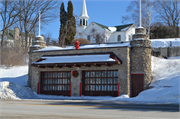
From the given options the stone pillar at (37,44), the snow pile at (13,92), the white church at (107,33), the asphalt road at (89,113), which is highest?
the white church at (107,33)

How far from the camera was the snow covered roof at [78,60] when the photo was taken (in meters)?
19.5

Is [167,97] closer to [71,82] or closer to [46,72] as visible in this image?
[71,82]

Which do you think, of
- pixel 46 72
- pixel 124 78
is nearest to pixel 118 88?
pixel 124 78

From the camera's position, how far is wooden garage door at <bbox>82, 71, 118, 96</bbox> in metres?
20.2

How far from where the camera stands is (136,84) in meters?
19.7

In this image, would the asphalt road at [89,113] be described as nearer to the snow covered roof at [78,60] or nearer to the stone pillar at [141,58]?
the stone pillar at [141,58]

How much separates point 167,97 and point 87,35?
40.8 meters

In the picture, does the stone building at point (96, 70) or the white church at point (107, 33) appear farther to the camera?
the white church at point (107, 33)

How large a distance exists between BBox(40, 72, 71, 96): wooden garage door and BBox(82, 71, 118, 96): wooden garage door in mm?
1821

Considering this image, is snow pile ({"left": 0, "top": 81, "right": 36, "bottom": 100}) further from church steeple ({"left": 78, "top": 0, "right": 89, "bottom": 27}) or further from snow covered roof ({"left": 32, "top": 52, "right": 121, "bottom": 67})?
church steeple ({"left": 78, "top": 0, "right": 89, "bottom": 27})

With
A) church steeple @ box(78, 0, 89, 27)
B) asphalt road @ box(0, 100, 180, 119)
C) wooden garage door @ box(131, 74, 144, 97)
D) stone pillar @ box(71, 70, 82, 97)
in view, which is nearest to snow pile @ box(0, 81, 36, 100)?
stone pillar @ box(71, 70, 82, 97)

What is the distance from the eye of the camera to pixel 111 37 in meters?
53.7

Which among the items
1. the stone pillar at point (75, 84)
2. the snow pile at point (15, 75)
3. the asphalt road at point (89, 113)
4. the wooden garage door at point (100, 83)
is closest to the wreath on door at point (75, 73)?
the stone pillar at point (75, 84)

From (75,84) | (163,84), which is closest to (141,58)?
(163,84)
